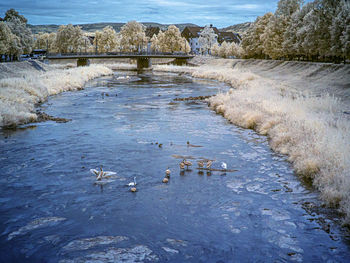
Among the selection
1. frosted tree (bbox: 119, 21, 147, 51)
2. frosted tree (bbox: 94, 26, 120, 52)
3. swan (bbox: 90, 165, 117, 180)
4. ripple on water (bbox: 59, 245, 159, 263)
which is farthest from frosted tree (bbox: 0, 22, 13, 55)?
frosted tree (bbox: 94, 26, 120, 52)

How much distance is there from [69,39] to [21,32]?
4970cm

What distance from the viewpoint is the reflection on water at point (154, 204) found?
9.20m

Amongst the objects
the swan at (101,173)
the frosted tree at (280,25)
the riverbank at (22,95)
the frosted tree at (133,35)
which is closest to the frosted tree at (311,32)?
the frosted tree at (280,25)

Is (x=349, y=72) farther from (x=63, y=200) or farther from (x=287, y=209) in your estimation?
(x=63, y=200)

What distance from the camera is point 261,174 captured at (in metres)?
14.6

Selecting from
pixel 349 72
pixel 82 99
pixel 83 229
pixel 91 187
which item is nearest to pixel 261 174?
pixel 91 187

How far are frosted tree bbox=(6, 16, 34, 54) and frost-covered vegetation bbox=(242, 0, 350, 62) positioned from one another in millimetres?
54776

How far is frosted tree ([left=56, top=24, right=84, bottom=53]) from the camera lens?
138 m

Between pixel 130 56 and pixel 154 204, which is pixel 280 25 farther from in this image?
pixel 154 204

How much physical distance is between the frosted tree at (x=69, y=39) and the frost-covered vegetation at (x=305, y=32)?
73121 millimetres

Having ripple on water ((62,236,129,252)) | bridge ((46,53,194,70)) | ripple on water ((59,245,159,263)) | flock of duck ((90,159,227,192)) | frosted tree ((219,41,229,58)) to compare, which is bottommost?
ripple on water ((59,245,159,263))

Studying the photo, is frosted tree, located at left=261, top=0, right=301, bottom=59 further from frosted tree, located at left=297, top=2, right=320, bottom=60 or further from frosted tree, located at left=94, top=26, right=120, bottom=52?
frosted tree, located at left=94, top=26, right=120, bottom=52

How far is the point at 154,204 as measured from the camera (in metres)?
11.7

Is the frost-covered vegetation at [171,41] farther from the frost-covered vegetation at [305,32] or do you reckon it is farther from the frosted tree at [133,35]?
the frost-covered vegetation at [305,32]
